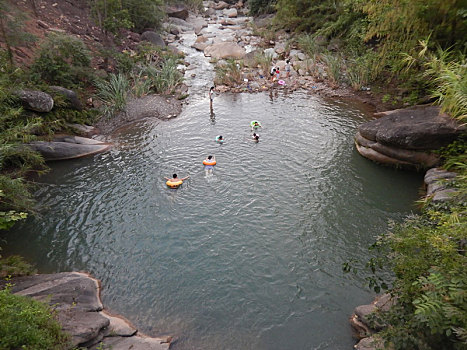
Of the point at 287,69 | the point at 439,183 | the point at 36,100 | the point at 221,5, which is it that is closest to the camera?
the point at 439,183

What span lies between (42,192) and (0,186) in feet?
12.0

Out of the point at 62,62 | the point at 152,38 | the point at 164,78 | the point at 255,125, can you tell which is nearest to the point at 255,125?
the point at 255,125

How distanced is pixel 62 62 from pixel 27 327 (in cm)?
1524

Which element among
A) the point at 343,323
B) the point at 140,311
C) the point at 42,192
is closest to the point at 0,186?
the point at 42,192

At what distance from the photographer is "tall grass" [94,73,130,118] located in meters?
17.8

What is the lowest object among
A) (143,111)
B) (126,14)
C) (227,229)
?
(227,229)

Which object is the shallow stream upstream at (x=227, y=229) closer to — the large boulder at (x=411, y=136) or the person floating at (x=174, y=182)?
the person floating at (x=174, y=182)

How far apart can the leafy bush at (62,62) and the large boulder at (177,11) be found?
22726 millimetres

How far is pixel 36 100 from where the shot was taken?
45.2 feet

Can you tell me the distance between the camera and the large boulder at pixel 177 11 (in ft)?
124

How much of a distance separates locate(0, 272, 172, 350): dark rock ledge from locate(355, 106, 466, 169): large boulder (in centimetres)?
1027

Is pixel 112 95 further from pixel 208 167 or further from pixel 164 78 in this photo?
pixel 208 167

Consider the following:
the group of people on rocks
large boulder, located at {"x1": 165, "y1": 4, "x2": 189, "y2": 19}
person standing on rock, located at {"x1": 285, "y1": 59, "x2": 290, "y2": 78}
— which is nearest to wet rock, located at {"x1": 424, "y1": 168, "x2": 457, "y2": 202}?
the group of people on rocks

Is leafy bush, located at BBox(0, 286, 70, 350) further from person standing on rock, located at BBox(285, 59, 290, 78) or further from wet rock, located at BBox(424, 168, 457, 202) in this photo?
person standing on rock, located at BBox(285, 59, 290, 78)
